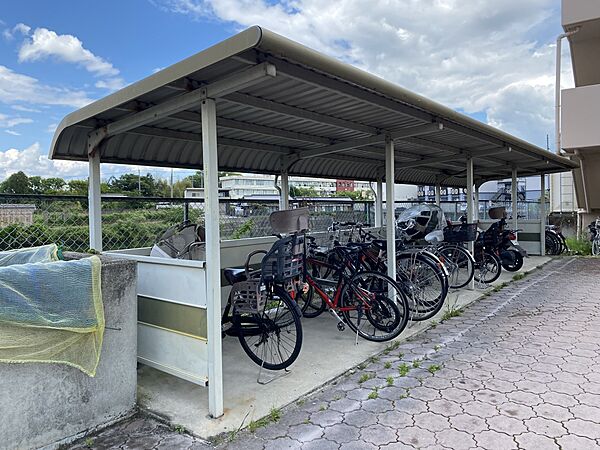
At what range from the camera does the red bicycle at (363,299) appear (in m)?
3.90

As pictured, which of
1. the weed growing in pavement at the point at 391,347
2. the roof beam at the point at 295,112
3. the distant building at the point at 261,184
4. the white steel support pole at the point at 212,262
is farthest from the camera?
the distant building at the point at 261,184

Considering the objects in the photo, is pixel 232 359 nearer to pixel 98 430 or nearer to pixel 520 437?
pixel 98 430

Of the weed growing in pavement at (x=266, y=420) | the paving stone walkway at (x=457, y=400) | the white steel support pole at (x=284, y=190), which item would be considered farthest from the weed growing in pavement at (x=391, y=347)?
the white steel support pole at (x=284, y=190)

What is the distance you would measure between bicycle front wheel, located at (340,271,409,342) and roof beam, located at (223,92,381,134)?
145cm

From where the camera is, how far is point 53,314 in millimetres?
2246

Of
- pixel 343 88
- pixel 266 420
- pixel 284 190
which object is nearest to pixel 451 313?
pixel 284 190

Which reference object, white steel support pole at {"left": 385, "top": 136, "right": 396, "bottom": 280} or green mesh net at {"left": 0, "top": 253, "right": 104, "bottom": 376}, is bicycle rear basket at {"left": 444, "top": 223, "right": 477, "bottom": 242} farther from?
green mesh net at {"left": 0, "top": 253, "right": 104, "bottom": 376}

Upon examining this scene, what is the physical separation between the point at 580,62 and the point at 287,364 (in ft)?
30.8

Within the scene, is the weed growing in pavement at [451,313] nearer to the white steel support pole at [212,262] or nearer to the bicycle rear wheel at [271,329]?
the bicycle rear wheel at [271,329]

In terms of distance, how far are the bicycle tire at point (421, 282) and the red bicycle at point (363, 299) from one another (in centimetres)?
51

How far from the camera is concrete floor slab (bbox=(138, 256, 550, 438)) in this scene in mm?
2574

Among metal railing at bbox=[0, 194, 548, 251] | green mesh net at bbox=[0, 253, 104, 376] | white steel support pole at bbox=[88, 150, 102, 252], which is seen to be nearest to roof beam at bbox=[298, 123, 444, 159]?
metal railing at bbox=[0, 194, 548, 251]

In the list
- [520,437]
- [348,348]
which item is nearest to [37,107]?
[348,348]

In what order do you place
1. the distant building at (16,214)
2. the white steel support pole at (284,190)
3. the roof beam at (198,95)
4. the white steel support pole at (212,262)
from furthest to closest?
the white steel support pole at (284,190), the distant building at (16,214), the white steel support pole at (212,262), the roof beam at (198,95)
